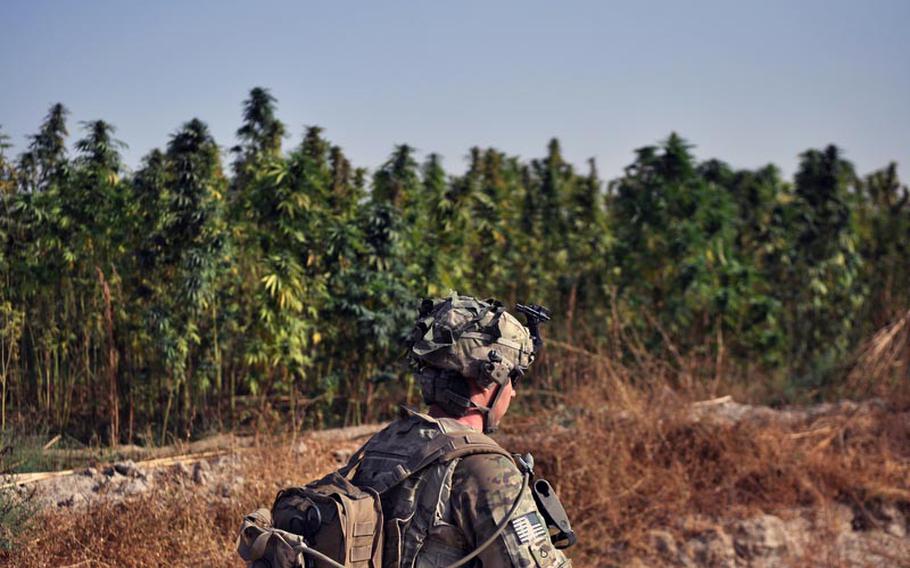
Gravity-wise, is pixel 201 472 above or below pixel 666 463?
above

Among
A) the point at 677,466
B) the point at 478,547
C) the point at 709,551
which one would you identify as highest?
the point at 478,547

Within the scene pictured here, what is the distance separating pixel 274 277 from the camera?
8.90 metres

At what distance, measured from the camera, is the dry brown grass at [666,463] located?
7.27m

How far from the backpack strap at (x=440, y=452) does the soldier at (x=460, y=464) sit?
0.02 metres

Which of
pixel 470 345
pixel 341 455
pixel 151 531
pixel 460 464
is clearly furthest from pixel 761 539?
pixel 460 464

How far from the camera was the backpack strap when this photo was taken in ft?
9.40

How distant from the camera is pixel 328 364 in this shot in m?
10.1

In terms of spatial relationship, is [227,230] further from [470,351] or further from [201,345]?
[470,351]

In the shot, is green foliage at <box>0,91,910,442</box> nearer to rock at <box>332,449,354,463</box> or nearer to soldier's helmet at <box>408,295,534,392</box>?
rock at <box>332,449,354,463</box>

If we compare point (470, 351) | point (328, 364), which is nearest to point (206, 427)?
point (328, 364)

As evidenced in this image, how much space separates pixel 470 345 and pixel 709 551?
17.3 feet

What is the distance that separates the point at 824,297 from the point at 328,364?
8172mm

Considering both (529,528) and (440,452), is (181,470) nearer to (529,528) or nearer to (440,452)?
(440,452)

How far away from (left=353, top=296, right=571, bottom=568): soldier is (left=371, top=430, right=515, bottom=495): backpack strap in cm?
2
